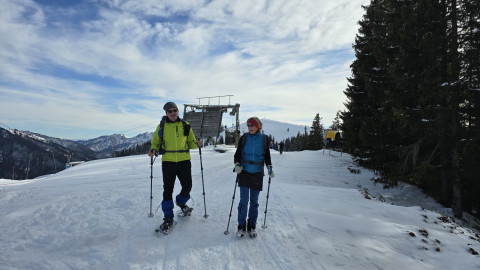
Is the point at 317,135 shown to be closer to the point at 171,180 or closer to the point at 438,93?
the point at 438,93

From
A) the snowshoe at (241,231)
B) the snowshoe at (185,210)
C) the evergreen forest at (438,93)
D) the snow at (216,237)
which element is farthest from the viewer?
the evergreen forest at (438,93)

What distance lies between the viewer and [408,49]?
32.2 ft


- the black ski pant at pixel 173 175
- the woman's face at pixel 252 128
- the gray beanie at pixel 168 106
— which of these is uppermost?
the gray beanie at pixel 168 106

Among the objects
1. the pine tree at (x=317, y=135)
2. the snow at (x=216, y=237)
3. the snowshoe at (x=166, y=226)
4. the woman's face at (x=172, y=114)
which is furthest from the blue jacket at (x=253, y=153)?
the pine tree at (x=317, y=135)

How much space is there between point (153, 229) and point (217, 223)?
1333 millimetres

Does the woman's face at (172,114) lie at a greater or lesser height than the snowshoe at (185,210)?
greater

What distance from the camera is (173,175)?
16.0ft

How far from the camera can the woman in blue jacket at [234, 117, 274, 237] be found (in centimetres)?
449

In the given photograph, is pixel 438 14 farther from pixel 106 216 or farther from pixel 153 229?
pixel 106 216

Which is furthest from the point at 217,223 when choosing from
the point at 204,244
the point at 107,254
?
the point at 107,254

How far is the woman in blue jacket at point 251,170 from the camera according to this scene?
14.7ft

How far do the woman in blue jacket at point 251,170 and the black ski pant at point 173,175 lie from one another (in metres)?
1.22

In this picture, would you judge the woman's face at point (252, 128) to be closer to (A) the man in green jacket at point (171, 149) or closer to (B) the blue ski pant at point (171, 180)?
(A) the man in green jacket at point (171, 149)

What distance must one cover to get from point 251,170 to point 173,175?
1.71 m
